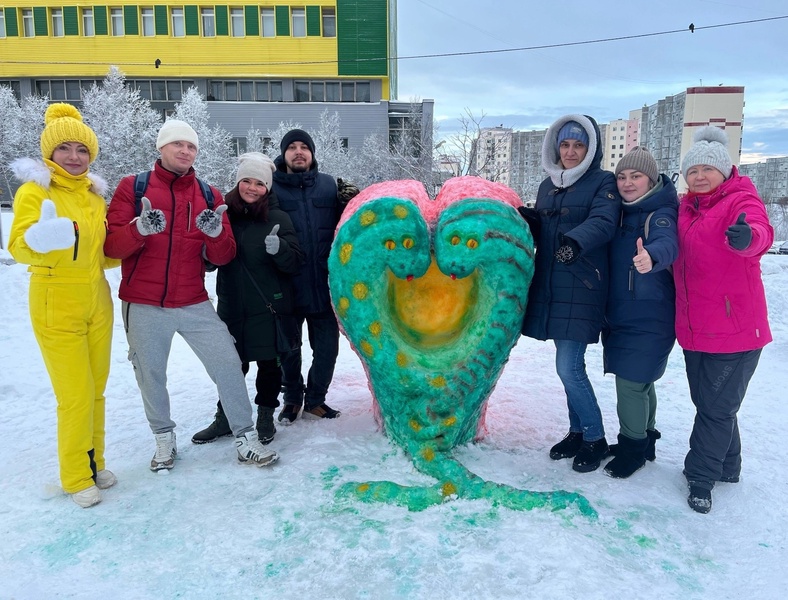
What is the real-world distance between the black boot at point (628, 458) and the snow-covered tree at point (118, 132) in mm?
20634

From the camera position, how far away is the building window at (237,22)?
2825 cm

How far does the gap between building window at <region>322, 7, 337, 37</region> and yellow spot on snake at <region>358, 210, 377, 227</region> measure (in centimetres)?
2841

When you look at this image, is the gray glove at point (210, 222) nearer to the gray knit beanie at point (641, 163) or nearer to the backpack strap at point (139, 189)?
the backpack strap at point (139, 189)

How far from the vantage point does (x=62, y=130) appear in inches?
110

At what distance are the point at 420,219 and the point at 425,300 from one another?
498mm

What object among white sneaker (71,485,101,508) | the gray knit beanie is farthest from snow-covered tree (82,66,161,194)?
the gray knit beanie

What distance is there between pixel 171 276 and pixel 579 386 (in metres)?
2.41

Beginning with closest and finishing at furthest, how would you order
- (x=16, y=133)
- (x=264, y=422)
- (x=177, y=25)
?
(x=264, y=422)
(x=16, y=133)
(x=177, y=25)

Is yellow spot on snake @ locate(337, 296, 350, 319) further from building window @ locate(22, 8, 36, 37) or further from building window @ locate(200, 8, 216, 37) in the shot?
building window @ locate(22, 8, 36, 37)

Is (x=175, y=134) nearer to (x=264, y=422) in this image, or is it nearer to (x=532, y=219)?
(x=264, y=422)

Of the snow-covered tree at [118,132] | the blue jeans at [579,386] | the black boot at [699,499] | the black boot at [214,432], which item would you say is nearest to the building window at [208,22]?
the snow-covered tree at [118,132]

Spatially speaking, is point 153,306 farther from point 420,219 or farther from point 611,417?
point 611,417

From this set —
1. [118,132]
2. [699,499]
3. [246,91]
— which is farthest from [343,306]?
[246,91]

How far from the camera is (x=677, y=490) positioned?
3.01m
